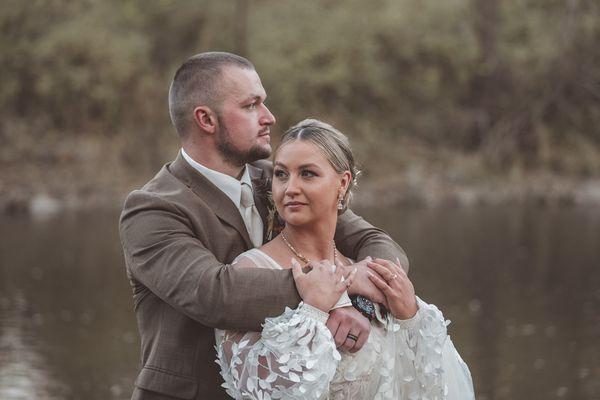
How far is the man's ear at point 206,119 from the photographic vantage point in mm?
3197

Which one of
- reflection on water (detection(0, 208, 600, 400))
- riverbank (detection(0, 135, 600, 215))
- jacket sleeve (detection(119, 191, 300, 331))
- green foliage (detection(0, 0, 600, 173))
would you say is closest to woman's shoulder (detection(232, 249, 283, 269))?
jacket sleeve (detection(119, 191, 300, 331))

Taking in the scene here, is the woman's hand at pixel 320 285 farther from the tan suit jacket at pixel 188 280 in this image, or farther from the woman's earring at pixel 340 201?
the woman's earring at pixel 340 201

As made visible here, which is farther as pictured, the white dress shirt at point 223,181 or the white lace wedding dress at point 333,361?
the white dress shirt at point 223,181

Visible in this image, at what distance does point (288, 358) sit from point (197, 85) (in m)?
0.99

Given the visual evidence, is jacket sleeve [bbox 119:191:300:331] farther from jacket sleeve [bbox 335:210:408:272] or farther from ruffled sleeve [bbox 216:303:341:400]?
jacket sleeve [bbox 335:210:408:272]

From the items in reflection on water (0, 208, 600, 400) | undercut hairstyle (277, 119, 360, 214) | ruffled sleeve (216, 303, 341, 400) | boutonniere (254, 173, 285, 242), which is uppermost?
reflection on water (0, 208, 600, 400)

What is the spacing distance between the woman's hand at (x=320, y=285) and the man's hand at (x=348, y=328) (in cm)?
5

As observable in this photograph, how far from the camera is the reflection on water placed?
320 inches

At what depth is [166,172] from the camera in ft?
10.5

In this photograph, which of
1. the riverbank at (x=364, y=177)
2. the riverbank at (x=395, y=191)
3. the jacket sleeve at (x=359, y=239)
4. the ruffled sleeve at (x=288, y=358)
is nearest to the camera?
the ruffled sleeve at (x=288, y=358)

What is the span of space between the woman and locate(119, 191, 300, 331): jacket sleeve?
52 mm

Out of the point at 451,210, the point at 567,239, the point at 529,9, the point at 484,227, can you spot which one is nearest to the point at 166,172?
the point at 567,239

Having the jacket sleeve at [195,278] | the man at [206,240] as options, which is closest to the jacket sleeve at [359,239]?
the man at [206,240]

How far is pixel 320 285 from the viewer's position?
9.12ft
